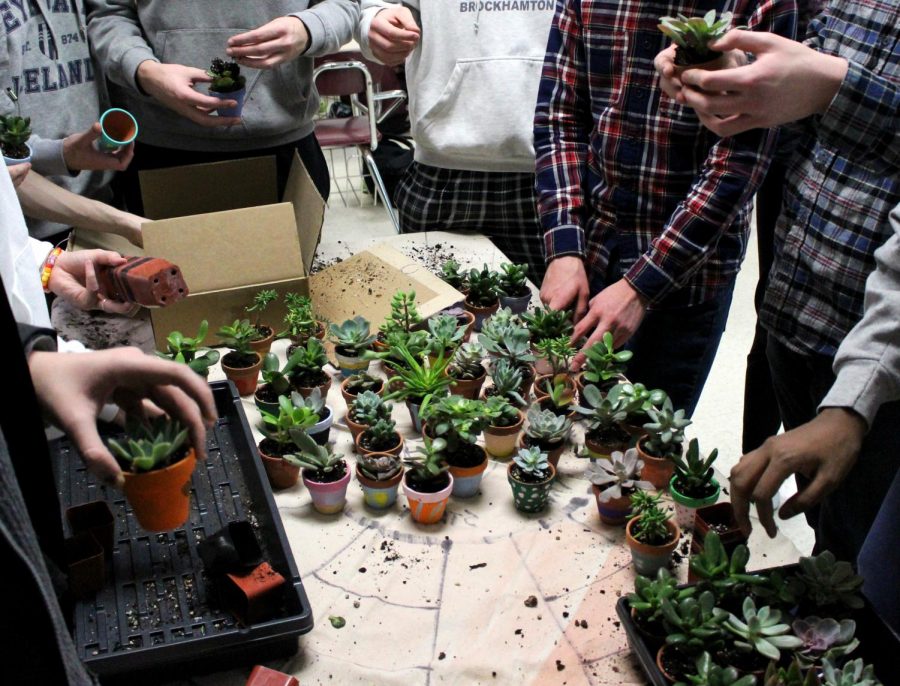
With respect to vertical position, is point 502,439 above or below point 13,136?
below

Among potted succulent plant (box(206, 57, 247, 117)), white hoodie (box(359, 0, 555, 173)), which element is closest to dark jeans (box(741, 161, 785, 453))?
white hoodie (box(359, 0, 555, 173))

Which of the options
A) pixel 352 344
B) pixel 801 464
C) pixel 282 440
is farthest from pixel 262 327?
pixel 801 464

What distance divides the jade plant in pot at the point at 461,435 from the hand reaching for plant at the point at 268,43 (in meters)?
1.09

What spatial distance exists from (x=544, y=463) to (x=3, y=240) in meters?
0.86

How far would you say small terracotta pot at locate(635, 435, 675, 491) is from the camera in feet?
4.21

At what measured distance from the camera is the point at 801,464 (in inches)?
41.9

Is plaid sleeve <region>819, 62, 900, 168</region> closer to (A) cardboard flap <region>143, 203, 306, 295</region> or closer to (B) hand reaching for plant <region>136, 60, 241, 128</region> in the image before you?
(A) cardboard flap <region>143, 203, 306, 295</region>

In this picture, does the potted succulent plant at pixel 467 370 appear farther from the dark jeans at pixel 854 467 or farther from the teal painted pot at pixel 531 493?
the dark jeans at pixel 854 467

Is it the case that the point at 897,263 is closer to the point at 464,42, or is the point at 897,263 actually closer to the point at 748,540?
the point at 748,540

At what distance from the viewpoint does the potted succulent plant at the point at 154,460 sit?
2.74 feet

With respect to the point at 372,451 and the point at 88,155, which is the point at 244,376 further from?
the point at 88,155

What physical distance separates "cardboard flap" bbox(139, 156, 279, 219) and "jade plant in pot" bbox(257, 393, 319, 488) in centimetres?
94

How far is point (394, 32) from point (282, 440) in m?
1.13

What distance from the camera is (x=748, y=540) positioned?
1197 mm
